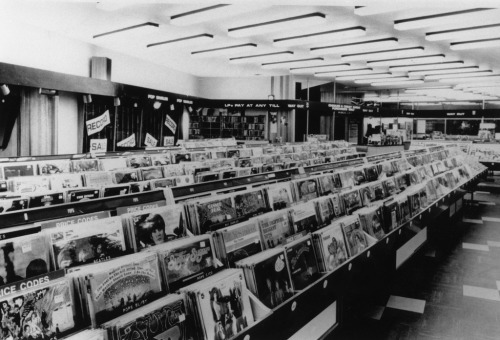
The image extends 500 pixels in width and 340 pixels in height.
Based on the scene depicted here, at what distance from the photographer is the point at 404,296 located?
347 cm

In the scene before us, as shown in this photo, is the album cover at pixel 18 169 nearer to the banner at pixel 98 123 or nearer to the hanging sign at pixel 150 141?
the banner at pixel 98 123

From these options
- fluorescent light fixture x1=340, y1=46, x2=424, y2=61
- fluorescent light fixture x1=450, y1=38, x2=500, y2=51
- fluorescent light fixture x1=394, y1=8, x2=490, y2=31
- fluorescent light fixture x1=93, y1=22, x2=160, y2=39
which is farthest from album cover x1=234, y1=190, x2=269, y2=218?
fluorescent light fixture x1=340, y1=46, x2=424, y2=61

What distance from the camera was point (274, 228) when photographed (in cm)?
221

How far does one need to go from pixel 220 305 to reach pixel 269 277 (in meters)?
0.32

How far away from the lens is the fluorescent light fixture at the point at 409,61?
29.7 ft

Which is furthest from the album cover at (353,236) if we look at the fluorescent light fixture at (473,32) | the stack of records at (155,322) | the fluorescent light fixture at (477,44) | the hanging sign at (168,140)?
the hanging sign at (168,140)

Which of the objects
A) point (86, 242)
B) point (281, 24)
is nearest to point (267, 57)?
point (281, 24)

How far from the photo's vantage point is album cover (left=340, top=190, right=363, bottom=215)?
118 inches

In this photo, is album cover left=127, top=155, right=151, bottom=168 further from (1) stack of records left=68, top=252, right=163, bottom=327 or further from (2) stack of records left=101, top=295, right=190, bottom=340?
(2) stack of records left=101, top=295, right=190, bottom=340

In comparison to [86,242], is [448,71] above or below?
above

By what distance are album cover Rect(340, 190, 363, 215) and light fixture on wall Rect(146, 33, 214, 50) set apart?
5410 millimetres

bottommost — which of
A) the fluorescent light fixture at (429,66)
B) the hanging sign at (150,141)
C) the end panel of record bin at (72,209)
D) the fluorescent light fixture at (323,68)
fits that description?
the end panel of record bin at (72,209)

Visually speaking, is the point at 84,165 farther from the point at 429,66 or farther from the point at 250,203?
the point at 429,66

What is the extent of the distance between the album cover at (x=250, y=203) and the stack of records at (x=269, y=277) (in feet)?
2.23
